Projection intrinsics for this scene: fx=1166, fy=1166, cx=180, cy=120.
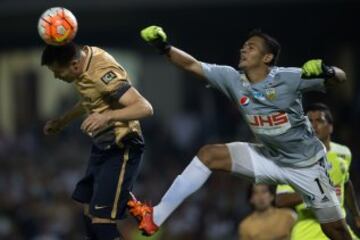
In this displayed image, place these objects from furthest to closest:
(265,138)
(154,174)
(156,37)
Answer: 1. (154,174)
2. (265,138)
3. (156,37)

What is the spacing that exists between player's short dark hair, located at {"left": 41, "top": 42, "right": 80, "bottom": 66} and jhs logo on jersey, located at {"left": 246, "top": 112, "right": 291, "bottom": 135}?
1.44m

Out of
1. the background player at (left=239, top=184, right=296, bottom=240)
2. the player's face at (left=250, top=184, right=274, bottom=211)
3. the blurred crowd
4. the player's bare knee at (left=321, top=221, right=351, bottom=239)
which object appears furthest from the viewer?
the blurred crowd

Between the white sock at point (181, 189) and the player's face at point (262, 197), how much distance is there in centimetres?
185

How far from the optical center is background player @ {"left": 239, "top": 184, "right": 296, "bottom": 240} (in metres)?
10.3

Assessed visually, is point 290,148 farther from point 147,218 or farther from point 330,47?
point 330,47

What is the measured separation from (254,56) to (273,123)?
20.7 inches

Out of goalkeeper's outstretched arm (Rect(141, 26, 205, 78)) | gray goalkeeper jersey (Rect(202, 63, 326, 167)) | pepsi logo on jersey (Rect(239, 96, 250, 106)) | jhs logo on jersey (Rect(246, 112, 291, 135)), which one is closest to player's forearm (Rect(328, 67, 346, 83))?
gray goalkeeper jersey (Rect(202, 63, 326, 167))

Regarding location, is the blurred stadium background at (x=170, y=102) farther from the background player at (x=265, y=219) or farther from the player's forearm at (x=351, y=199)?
the player's forearm at (x=351, y=199)

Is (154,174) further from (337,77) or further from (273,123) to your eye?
(337,77)

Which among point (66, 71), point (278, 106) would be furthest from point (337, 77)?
point (66, 71)

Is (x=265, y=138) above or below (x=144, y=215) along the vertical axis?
above

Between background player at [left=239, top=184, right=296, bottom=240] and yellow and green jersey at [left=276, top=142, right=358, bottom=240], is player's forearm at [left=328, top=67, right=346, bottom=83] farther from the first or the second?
background player at [left=239, top=184, right=296, bottom=240]

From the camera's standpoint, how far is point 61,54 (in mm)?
8516

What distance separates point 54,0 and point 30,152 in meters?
2.44
